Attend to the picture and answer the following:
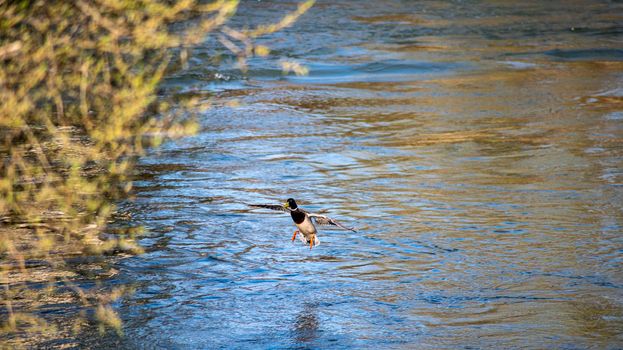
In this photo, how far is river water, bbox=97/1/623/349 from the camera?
5578mm

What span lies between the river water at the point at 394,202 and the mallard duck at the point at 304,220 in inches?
8.2

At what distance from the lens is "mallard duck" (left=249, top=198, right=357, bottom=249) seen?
236 inches

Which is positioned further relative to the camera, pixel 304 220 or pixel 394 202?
pixel 394 202

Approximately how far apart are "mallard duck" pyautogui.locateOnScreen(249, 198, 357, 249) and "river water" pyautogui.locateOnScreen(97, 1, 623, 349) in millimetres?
207

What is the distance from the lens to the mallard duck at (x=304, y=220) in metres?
5.99

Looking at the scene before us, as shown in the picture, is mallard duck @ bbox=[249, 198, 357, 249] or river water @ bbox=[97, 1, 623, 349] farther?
mallard duck @ bbox=[249, 198, 357, 249]

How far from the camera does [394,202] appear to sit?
312 inches

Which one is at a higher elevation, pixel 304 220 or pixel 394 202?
pixel 304 220

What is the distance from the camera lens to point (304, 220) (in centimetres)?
618

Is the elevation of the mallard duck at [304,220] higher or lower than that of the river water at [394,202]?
higher

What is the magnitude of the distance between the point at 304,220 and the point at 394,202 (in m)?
1.87

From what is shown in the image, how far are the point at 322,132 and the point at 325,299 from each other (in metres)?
4.66

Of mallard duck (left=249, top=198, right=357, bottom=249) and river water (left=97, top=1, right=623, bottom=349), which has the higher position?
mallard duck (left=249, top=198, right=357, bottom=249)

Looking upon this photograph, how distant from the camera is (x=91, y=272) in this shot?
20.9 ft
